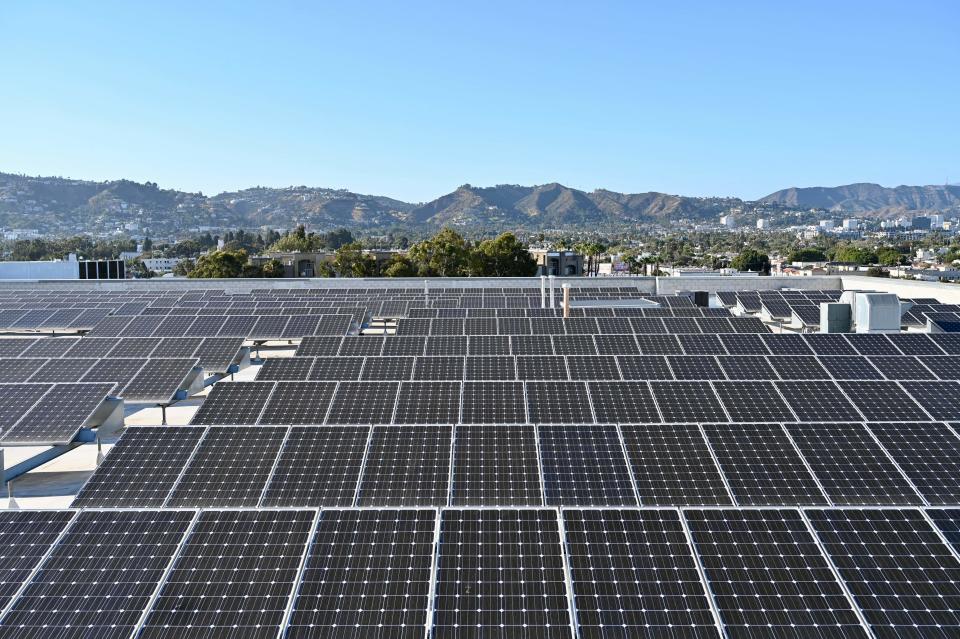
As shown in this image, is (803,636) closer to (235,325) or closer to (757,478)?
(757,478)

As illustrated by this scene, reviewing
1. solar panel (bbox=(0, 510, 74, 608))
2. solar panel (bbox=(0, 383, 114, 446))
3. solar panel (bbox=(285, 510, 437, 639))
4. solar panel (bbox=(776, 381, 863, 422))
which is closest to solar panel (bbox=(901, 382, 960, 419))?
solar panel (bbox=(776, 381, 863, 422))

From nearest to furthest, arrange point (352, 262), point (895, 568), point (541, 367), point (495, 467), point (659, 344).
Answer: point (895, 568)
point (495, 467)
point (541, 367)
point (659, 344)
point (352, 262)

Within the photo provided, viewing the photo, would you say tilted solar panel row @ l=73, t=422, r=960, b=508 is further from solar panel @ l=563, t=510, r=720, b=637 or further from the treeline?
the treeline

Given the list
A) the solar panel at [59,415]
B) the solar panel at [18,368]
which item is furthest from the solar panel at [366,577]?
the solar panel at [18,368]

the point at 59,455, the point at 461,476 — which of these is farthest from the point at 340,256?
the point at 461,476

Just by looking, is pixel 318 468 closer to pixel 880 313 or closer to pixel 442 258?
pixel 880 313

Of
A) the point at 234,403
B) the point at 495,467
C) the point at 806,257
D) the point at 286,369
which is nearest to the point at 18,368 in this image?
the point at 286,369
